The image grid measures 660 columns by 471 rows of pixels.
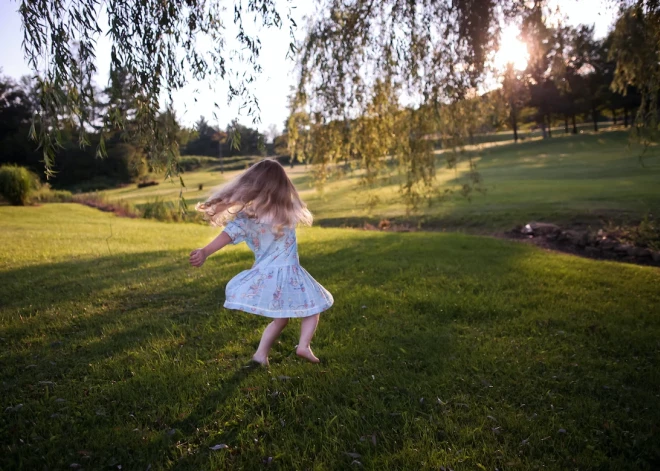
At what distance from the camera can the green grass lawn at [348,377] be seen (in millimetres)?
2682

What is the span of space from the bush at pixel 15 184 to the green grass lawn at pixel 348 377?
14287 mm

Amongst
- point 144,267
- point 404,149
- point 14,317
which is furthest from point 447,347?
point 144,267

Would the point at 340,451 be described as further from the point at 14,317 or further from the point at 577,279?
the point at 577,279

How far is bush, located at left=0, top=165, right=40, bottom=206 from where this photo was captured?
59.3ft

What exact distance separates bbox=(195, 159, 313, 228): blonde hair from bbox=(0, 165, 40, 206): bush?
18715mm

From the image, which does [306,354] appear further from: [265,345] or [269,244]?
[269,244]

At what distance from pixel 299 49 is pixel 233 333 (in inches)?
159

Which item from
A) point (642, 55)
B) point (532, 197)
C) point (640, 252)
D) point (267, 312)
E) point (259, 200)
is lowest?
point (640, 252)

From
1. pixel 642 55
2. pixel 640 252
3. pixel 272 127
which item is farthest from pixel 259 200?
pixel 272 127

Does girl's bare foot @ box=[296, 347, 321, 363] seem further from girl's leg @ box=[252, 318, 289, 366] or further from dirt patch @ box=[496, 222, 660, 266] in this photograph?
dirt patch @ box=[496, 222, 660, 266]

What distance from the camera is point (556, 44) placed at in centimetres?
654

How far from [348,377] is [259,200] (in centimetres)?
161

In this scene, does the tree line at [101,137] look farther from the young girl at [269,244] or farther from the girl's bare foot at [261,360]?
the girl's bare foot at [261,360]

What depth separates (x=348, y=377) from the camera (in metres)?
3.60
